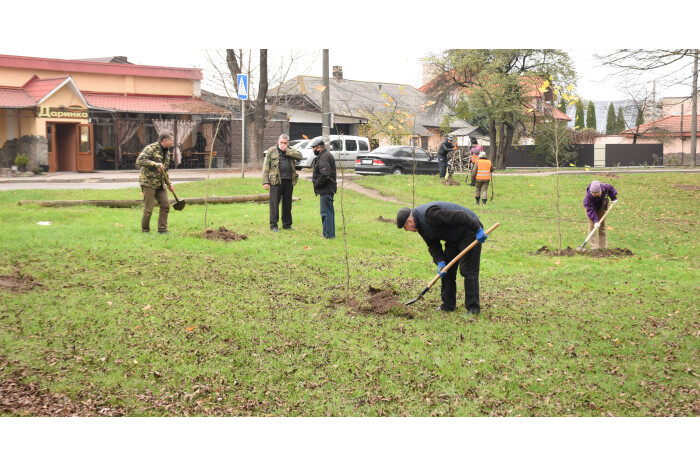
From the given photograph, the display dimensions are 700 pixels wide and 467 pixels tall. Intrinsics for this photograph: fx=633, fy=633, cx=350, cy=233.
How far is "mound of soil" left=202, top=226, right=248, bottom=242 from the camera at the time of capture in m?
11.3

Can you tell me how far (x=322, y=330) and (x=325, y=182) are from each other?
5192 mm

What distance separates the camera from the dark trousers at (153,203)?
1100 centimetres

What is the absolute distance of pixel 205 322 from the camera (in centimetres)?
694

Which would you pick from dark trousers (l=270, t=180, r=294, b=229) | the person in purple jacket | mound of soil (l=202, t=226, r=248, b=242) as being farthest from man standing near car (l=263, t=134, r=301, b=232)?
the person in purple jacket

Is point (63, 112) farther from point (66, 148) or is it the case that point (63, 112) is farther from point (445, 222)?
point (445, 222)

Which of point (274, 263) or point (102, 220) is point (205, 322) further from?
point (102, 220)

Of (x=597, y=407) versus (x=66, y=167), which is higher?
(x=66, y=167)

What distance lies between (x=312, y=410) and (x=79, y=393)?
1.99m

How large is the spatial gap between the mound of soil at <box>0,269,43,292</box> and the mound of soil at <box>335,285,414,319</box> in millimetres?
3717

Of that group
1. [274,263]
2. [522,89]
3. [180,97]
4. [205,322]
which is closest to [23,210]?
[274,263]

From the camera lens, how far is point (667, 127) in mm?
55000

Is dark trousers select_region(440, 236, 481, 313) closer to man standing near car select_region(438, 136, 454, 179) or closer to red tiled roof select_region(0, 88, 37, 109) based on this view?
man standing near car select_region(438, 136, 454, 179)

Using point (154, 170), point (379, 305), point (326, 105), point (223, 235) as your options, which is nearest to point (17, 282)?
point (154, 170)

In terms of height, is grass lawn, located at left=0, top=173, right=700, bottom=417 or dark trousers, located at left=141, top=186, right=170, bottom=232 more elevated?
dark trousers, located at left=141, top=186, right=170, bottom=232
